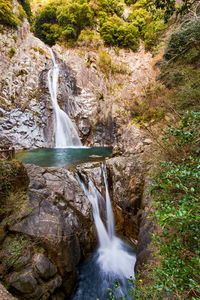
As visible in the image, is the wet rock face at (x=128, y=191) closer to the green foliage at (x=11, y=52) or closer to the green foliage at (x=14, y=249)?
the green foliage at (x=14, y=249)

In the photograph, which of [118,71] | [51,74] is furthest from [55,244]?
[118,71]

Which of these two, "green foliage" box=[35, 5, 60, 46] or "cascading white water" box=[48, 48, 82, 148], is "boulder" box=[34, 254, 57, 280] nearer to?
"cascading white water" box=[48, 48, 82, 148]

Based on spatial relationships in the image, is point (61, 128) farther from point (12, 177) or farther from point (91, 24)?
point (91, 24)

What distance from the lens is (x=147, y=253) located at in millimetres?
3479

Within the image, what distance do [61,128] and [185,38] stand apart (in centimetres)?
1343

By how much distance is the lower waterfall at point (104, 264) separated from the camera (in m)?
3.87

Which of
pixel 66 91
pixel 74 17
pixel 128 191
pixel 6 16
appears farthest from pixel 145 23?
pixel 128 191

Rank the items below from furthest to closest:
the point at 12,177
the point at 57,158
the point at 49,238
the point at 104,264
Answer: the point at 57,158 < the point at 104,264 < the point at 12,177 < the point at 49,238

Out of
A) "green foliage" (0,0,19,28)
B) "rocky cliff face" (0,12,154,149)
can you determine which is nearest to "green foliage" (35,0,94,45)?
"rocky cliff face" (0,12,154,149)

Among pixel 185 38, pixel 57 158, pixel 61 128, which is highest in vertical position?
pixel 185 38

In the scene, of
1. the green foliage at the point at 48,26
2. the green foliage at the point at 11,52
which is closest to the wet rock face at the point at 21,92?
the green foliage at the point at 11,52

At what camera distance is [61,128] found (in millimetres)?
15961

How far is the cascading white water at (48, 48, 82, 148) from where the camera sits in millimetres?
15777

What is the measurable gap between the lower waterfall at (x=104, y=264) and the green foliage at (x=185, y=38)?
27.8 feet
